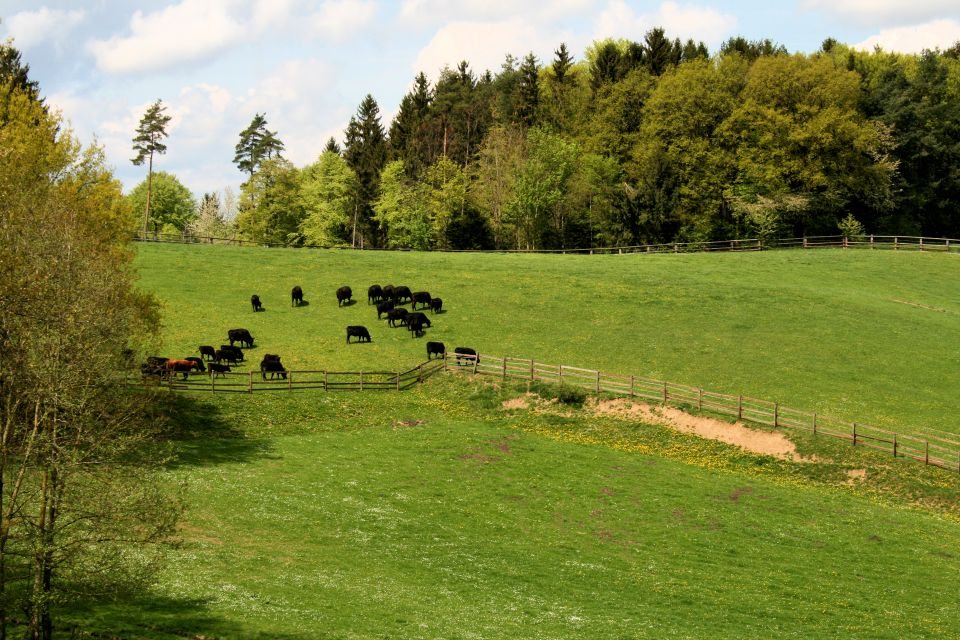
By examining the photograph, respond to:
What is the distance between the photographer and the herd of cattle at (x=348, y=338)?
4106cm

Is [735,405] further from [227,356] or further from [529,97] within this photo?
[529,97]

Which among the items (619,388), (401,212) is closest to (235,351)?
(619,388)

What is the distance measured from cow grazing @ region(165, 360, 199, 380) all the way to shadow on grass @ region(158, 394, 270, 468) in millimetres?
1821

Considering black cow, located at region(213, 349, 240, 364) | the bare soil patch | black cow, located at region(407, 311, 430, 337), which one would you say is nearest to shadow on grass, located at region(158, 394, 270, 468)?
black cow, located at region(213, 349, 240, 364)

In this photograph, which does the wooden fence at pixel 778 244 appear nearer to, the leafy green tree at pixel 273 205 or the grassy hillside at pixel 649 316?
the grassy hillside at pixel 649 316

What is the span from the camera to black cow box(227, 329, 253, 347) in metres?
48.8

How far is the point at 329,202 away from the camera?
10912 cm

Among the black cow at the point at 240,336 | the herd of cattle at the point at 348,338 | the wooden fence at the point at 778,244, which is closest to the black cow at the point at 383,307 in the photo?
the herd of cattle at the point at 348,338

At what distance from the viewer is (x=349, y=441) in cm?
3728

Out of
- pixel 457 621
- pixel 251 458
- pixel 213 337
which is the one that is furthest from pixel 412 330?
pixel 457 621

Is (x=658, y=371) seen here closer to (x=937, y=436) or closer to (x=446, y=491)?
(x=937, y=436)

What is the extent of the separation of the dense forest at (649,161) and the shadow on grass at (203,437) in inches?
2218

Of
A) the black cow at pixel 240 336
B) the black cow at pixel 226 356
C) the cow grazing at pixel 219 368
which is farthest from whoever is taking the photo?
the black cow at pixel 240 336

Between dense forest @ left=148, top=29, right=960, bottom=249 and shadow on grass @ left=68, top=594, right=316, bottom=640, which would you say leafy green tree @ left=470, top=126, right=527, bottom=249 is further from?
shadow on grass @ left=68, top=594, right=316, bottom=640
